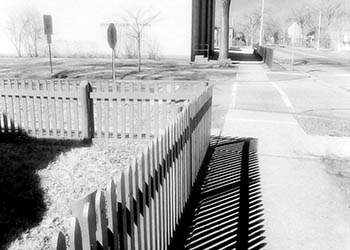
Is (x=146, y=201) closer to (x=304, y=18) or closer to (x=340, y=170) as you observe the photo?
(x=340, y=170)

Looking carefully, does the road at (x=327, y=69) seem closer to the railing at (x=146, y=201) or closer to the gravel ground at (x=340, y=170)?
the gravel ground at (x=340, y=170)

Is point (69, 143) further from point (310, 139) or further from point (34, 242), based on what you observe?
point (310, 139)

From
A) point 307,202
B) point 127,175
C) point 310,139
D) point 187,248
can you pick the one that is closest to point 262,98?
point 310,139

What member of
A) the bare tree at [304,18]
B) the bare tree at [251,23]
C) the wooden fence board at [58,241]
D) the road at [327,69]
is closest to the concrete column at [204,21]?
the road at [327,69]

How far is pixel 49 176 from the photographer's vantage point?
592 centimetres

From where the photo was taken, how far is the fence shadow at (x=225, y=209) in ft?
12.3

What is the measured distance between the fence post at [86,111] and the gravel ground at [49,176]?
233mm

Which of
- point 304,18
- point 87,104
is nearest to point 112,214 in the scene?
point 87,104

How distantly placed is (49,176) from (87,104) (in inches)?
62.9

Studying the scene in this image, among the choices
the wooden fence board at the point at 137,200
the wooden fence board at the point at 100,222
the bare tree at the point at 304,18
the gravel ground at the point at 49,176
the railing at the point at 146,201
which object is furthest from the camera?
the bare tree at the point at 304,18

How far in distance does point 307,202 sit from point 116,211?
3233mm

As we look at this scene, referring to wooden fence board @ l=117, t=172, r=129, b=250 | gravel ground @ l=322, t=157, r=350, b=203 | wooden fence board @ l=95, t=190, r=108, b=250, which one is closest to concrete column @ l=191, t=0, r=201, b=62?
gravel ground @ l=322, t=157, r=350, b=203

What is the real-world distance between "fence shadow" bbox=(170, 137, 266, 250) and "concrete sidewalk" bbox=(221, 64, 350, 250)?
154mm

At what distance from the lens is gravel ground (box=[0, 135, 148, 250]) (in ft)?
15.0
